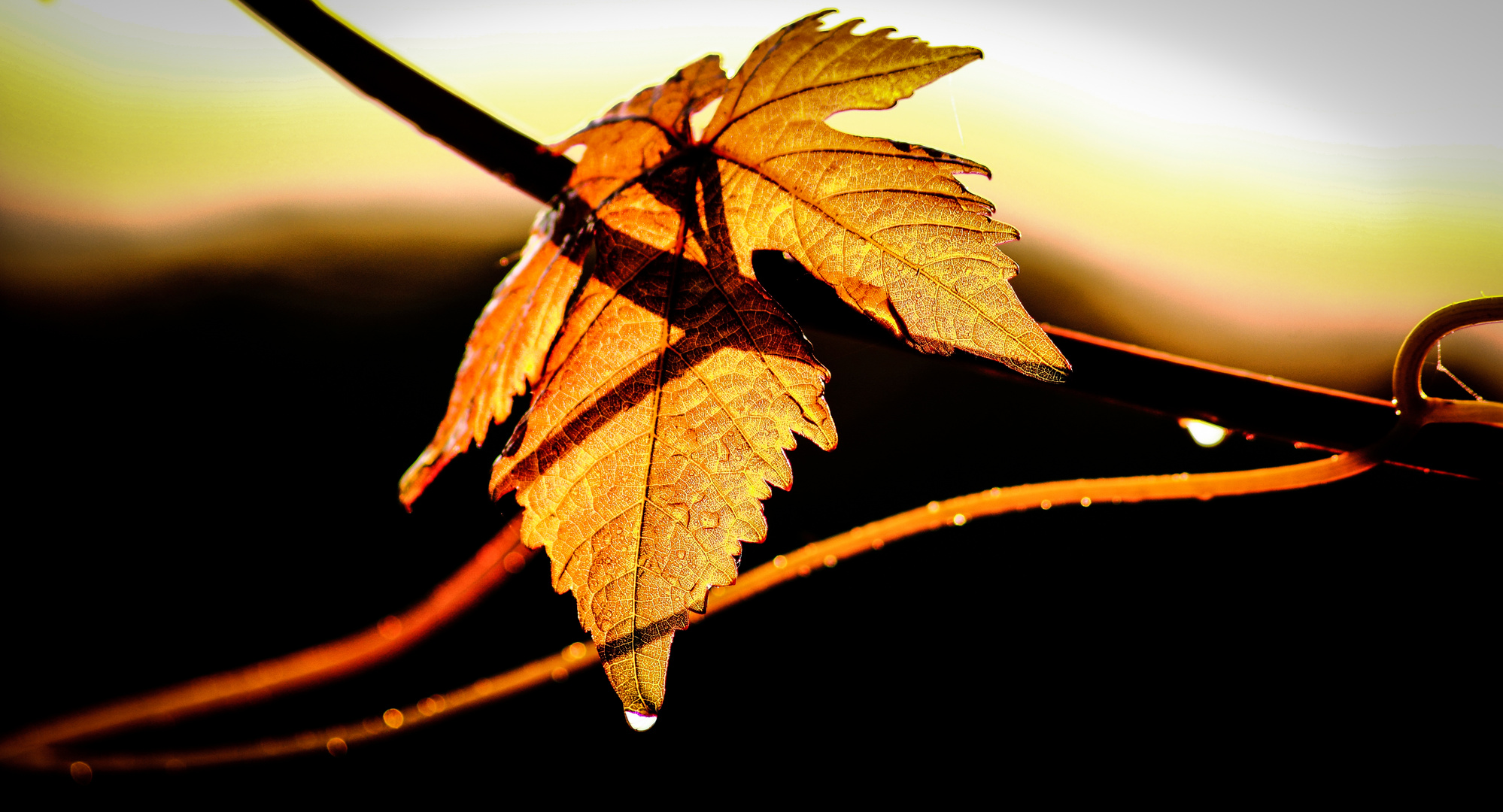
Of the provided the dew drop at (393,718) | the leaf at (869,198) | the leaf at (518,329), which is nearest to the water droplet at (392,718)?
the dew drop at (393,718)

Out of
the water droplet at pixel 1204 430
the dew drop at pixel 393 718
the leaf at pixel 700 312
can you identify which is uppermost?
the leaf at pixel 700 312

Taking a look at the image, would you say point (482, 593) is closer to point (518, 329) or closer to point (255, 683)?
point (255, 683)

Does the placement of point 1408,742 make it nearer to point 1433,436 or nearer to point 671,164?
point 1433,436

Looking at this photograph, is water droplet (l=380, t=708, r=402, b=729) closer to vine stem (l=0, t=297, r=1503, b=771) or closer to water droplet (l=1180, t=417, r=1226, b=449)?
vine stem (l=0, t=297, r=1503, b=771)

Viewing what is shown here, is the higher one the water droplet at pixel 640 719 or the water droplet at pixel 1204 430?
the water droplet at pixel 1204 430

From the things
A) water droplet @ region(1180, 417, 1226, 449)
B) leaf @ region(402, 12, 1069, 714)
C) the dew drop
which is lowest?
water droplet @ region(1180, 417, 1226, 449)

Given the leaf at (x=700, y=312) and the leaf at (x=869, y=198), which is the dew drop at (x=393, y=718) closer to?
the leaf at (x=700, y=312)

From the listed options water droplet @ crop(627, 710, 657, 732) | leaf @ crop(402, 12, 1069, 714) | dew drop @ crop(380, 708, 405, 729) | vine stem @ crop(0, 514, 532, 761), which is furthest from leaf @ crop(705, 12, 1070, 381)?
dew drop @ crop(380, 708, 405, 729)
